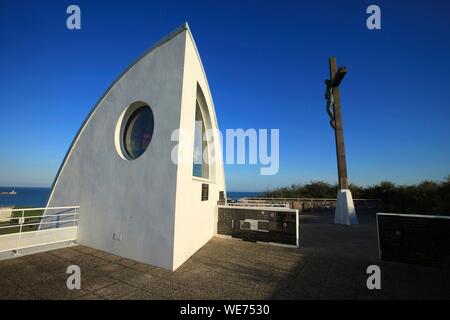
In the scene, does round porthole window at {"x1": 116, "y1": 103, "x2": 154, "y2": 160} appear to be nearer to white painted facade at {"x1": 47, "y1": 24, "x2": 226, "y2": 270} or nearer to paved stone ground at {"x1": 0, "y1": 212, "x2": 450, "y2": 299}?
white painted facade at {"x1": 47, "y1": 24, "x2": 226, "y2": 270}

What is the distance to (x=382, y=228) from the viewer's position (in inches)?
226

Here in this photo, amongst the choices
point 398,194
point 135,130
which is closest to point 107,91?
point 135,130

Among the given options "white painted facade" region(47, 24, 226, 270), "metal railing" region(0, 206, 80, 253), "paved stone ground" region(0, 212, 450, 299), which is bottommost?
"paved stone ground" region(0, 212, 450, 299)

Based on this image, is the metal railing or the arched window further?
the arched window

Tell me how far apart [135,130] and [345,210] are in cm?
1059

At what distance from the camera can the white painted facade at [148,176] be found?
518 centimetres

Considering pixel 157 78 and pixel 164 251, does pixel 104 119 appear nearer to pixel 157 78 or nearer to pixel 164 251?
pixel 157 78

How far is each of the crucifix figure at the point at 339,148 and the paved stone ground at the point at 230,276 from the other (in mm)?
4673

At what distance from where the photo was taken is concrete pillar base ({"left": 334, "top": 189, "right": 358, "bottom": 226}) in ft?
35.4

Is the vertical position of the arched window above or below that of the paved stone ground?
above

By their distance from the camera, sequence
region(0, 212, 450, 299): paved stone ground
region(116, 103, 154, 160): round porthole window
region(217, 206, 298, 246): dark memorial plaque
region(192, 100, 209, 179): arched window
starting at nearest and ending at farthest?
region(0, 212, 450, 299): paved stone ground → region(116, 103, 154, 160): round porthole window → region(217, 206, 298, 246): dark memorial plaque → region(192, 100, 209, 179): arched window

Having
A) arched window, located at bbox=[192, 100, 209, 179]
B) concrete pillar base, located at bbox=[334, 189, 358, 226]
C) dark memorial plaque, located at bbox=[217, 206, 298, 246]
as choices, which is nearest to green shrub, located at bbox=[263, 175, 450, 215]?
concrete pillar base, located at bbox=[334, 189, 358, 226]

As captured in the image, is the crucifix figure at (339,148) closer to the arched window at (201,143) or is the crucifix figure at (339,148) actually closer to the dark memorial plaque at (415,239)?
the dark memorial plaque at (415,239)

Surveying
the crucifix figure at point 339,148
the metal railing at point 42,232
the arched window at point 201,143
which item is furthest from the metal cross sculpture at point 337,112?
the metal railing at point 42,232
